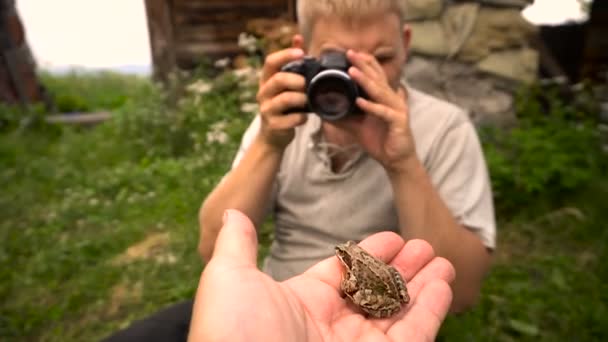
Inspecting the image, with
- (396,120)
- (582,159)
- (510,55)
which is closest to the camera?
(396,120)

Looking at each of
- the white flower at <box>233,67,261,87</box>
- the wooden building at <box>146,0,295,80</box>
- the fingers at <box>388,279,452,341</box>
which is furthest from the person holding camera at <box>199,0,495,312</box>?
the wooden building at <box>146,0,295,80</box>

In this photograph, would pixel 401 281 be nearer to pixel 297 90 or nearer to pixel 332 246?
pixel 332 246

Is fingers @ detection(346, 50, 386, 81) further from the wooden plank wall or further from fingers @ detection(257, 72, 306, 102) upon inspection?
the wooden plank wall

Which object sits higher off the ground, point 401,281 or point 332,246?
point 401,281

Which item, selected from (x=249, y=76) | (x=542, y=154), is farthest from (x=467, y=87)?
(x=249, y=76)

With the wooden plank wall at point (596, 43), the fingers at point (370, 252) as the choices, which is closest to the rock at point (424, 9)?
the wooden plank wall at point (596, 43)

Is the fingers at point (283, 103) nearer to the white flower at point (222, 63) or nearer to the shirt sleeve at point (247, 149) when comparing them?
the shirt sleeve at point (247, 149)

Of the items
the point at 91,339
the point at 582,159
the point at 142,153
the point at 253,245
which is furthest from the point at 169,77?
the point at 253,245
